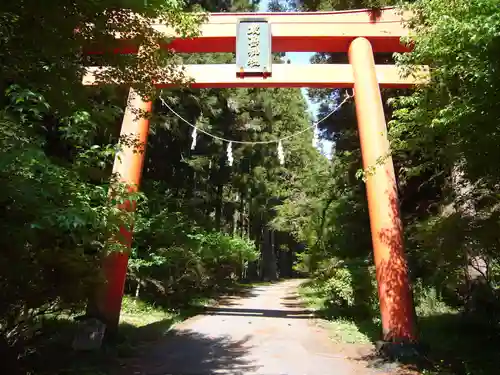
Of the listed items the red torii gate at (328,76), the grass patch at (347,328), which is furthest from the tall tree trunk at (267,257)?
the red torii gate at (328,76)

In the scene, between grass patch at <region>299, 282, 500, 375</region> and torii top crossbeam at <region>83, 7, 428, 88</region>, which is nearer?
grass patch at <region>299, 282, 500, 375</region>

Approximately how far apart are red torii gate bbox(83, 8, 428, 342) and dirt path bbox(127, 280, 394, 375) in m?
1.35

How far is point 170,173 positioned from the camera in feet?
39.8

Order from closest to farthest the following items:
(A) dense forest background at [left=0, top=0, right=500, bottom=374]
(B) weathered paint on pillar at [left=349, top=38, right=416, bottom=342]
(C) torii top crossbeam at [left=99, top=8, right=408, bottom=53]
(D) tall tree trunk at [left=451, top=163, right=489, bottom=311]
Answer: (A) dense forest background at [left=0, top=0, right=500, bottom=374] < (D) tall tree trunk at [left=451, top=163, right=489, bottom=311] < (B) weathered paint on pillar at [left=349, top=38, right=416, bottom=342] < (C) torii top crossbeam at [left=99, top=8, right=408, bottom=53]

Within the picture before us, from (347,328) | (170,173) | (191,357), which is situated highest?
(170,173)

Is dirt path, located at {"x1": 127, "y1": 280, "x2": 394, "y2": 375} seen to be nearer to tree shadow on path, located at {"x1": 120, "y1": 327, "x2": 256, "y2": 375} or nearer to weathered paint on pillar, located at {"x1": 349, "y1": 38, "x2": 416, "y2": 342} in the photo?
tree shadow on path, located at {"x1": 120, "y1": 327, "x2": 256, "y2": 375}

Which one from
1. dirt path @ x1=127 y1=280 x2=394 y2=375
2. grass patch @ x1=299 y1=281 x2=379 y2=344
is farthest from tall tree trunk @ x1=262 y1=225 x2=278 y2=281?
dirt path @ x1=127 y1=280 x2=394 y2=375

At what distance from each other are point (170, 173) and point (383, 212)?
24.9 feet

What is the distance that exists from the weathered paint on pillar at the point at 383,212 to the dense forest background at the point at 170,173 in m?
0.40

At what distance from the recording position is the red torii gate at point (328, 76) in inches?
250

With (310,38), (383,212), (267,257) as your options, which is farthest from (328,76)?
(267,257)

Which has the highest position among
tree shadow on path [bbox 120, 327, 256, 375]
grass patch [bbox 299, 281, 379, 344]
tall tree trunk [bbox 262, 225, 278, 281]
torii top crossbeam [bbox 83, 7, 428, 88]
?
torii top crossbeam [bbox 83, 7, 428, 88]

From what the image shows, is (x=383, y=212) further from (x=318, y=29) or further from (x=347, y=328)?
(x=318, y=29)

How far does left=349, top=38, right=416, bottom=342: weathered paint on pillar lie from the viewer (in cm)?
576
